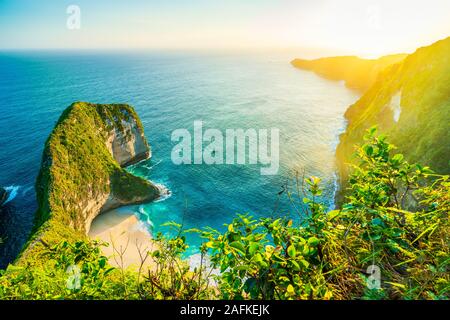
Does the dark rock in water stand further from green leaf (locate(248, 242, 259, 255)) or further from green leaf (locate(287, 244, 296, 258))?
green leaf (locate(287, 244, 296, 258))

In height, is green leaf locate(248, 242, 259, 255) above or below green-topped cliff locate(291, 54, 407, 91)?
below

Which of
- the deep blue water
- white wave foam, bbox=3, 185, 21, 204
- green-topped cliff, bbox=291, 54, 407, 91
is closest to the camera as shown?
the deep blue water

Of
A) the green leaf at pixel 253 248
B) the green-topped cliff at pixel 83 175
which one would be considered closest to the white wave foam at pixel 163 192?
the green-topped cliff at pixel 83 175

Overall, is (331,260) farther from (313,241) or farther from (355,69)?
(355,69)

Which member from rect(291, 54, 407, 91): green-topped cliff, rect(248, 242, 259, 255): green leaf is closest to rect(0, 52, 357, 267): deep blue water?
rect(248, 242, 259, 255): green leaf

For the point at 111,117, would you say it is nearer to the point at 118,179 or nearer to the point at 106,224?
the point at 118,179

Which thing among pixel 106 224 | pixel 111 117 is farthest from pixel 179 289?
pixel 111 117
